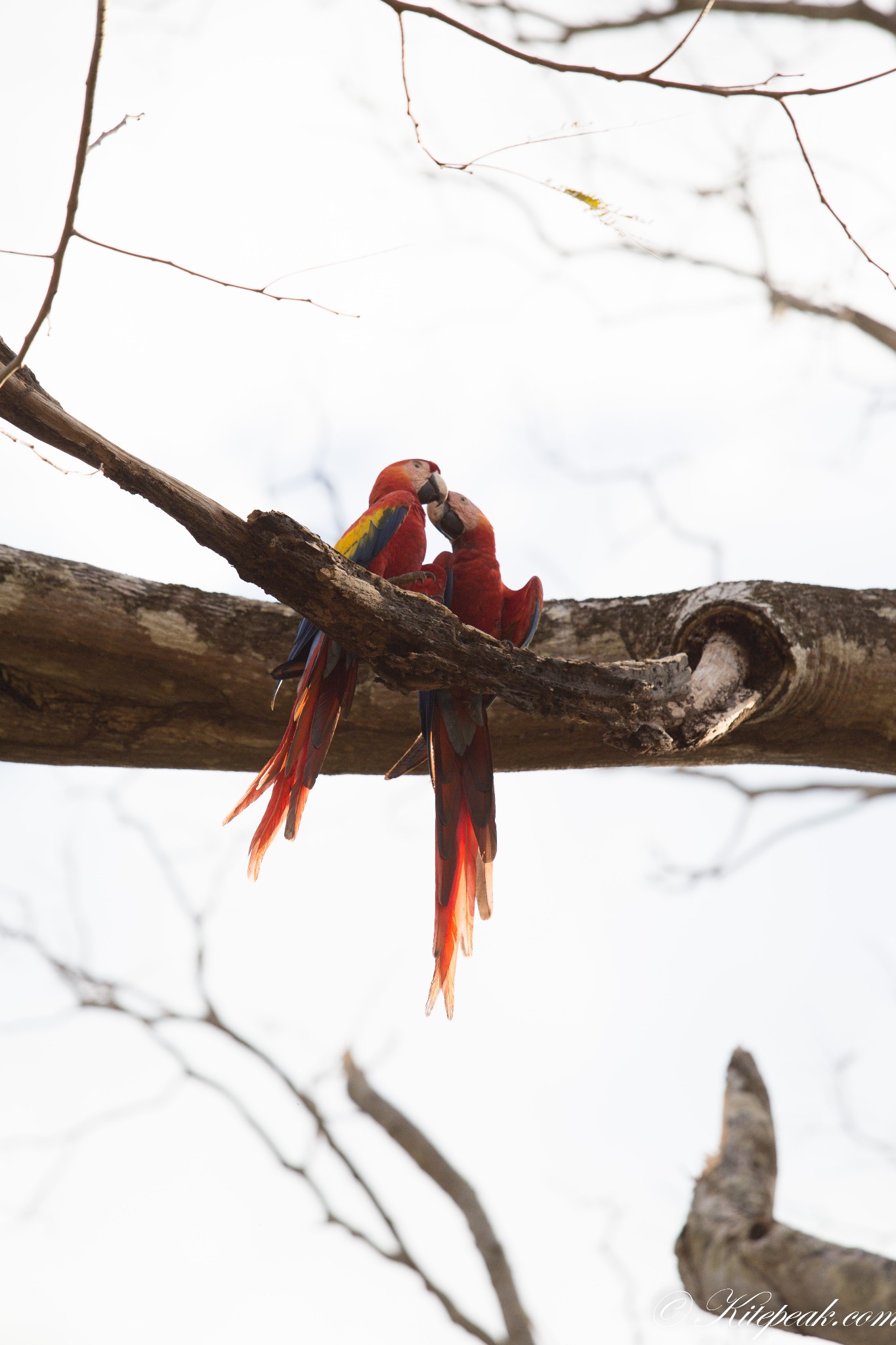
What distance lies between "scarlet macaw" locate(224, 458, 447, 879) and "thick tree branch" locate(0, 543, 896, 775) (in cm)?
45

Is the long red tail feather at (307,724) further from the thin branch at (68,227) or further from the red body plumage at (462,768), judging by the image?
the thin branch at (68,227)

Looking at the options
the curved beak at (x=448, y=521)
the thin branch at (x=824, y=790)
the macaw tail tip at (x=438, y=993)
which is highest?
the thin branch at (x=824, y=790)

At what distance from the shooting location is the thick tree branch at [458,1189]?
12.0ft

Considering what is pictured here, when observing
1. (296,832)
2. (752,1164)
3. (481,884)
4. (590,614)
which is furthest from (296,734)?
(752,1164)

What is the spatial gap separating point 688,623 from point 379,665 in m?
0.85

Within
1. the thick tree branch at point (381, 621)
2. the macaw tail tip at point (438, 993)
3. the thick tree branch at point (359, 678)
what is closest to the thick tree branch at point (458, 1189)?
the thick tree branch at point (359, 678)

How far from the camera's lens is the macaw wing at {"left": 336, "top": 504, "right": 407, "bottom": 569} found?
5.65ft

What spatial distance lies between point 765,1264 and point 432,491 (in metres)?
1.87

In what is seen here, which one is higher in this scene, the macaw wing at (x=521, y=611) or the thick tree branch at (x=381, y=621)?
the macaw wing at (x=521, y=611)

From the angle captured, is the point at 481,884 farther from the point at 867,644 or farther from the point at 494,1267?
the point at 494,1267

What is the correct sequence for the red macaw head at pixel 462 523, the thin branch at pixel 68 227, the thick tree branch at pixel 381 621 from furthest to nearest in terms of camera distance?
the red macaw head at pixel 462 523 → the thick tree branch at pixel 381 621 → the thin branch at pixel 68 227

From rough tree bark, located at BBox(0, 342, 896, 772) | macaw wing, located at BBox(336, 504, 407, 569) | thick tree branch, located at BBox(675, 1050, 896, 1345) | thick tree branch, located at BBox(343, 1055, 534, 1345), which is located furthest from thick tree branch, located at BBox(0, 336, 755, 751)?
thick tree branch, located at BBox(343, 1055, 534, 1345)

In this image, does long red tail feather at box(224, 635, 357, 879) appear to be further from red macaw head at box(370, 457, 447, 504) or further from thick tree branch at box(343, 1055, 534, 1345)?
thick tree branch at box(343, 1055, 534, 1345)

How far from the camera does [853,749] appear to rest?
2.25m
